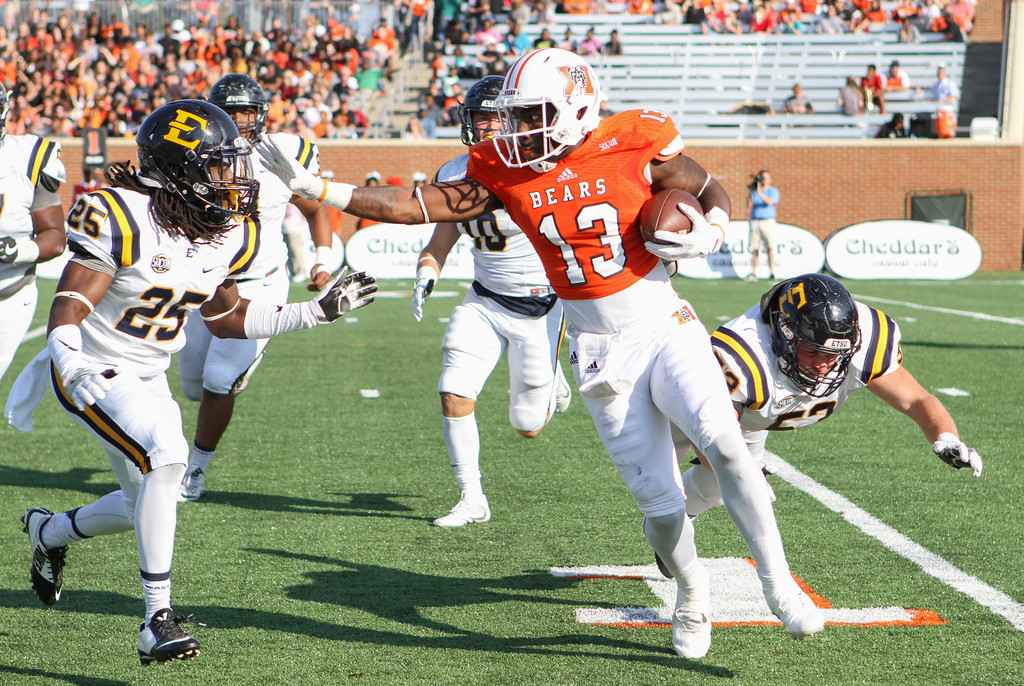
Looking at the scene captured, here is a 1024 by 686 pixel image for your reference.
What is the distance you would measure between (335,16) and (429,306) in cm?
1379

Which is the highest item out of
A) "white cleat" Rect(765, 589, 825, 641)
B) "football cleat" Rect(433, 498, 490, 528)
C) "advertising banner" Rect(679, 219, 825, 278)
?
"white cleat" Rect(765, 589, 825, 641)

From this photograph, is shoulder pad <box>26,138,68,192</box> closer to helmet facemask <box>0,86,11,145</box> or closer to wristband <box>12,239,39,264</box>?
helmet facemask <box>0,86,11,145</box>

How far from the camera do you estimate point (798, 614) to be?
3002 mm

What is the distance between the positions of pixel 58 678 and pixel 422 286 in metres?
2.51

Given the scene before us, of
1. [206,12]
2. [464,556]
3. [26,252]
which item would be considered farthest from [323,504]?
[206,12]

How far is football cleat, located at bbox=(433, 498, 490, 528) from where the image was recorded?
4.82 m

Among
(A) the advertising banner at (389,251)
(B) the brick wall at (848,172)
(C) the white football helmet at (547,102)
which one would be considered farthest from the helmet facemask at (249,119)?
(B) the brick wall at (848,172)

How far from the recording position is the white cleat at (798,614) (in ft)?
9.82

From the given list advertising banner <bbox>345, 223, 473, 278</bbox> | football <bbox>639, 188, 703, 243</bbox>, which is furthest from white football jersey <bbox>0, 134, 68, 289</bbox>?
advertising banner <bbox>345, 223, 473, 278</bbox>

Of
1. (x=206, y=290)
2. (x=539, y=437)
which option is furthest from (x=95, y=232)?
(x=539, y=437)

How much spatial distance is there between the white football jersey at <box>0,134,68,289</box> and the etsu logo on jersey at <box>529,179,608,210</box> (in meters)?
2.56

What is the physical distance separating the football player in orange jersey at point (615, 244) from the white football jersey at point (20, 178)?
6.75 feet

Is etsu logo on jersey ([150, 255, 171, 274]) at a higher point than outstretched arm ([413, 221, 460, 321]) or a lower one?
higher

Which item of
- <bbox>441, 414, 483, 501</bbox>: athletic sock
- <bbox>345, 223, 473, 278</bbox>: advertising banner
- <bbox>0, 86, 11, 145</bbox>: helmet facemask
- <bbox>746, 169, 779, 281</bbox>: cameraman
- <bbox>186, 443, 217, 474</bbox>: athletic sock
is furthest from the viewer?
<bbox>345, 223, 473, 278</bbox>: advertising banner
